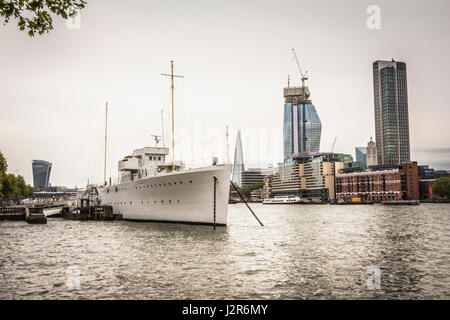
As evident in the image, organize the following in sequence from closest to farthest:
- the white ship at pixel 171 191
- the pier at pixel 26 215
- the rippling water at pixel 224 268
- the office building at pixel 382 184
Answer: the rippling water at pixel 224 268, the white ship at pixel 171 191, the pier at pixel 26 215, the office building at pixel 382 184

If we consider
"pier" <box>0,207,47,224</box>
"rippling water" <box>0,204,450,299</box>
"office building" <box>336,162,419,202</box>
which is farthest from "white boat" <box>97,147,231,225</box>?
"office building" <box>336,162,419,202</box>

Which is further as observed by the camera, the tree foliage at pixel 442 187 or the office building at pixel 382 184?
the office building at pixel 382 184

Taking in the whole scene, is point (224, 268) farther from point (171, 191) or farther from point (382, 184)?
point (382, 184)

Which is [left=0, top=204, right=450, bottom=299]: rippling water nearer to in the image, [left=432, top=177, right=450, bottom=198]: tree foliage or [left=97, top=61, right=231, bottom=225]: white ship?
[left=97, top=61, right=231, bottom=225]: white ship

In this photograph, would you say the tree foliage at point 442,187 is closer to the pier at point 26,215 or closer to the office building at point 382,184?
the office building at point 382,184

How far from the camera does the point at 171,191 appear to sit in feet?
136

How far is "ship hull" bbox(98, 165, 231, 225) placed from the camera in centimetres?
3775

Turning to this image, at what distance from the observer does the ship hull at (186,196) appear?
37750mm

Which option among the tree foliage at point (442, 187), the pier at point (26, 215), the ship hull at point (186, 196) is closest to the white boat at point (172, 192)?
the ship hull at point (186, 196)

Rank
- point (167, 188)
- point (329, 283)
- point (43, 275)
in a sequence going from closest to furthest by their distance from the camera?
point (329, 283)
point (43, 275)
point (167, 188)

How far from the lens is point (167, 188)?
41.8m

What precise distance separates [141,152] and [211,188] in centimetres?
2151
